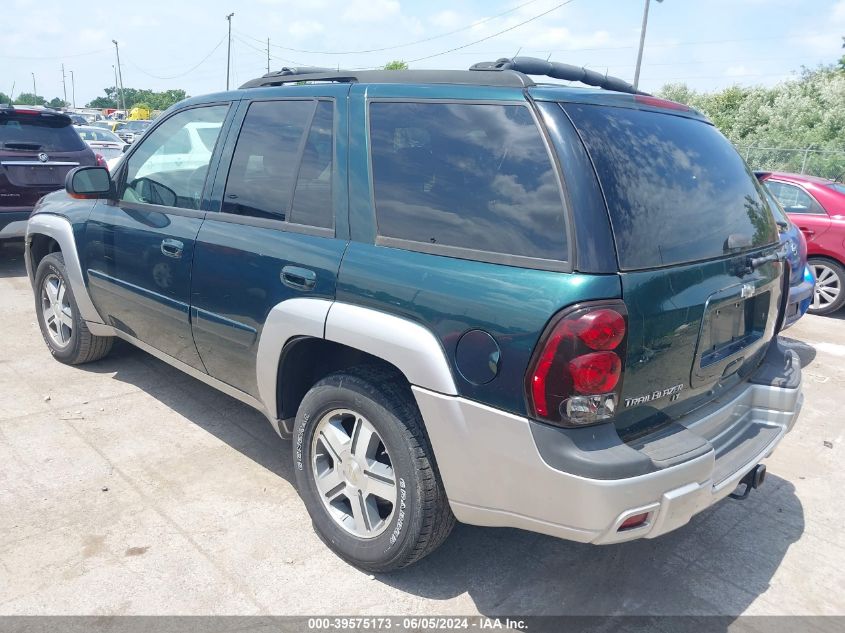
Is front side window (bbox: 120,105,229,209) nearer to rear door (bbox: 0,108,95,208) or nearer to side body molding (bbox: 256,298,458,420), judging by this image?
side body molding (bbox: 256,298,458,420)

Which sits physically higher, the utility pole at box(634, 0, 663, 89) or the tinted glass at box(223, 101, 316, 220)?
the utility pole at box(634, 0, 663, 89)

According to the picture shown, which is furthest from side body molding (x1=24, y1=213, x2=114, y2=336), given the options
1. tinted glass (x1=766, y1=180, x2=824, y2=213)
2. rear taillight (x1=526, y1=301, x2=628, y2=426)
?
tinted glass (x1=766, y1=180, x2=824, y2=213)

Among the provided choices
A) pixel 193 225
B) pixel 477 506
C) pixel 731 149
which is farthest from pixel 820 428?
pixel 193 225

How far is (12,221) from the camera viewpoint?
7488 millimetres

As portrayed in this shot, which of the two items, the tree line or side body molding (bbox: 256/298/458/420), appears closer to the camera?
side body molding (bbox: 256/298/458/420)

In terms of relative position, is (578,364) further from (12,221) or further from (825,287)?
(12,221)

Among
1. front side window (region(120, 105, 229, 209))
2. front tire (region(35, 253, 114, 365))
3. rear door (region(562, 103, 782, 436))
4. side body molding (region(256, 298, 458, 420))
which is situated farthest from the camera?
front tire (region(35, 253, 114, 365))

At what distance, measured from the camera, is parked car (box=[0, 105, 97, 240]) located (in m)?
7.47

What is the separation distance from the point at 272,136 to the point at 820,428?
397 cm

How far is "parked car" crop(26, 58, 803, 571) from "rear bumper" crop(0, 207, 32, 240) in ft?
16.9

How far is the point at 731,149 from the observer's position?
3062mm

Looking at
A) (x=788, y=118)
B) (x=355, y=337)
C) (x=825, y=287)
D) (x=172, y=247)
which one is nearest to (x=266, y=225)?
(x=172, y=247)

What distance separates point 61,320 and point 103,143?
43.1ft

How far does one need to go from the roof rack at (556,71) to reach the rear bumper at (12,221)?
264 inches
